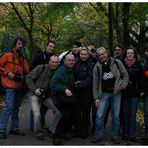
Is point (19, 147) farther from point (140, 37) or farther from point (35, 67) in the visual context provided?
point (140, 37)

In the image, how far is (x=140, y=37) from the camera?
26.5m

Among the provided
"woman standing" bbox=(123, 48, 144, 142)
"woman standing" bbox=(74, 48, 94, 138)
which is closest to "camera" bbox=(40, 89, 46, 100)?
"woman standing" bbox=(74, 48, 94, 138)

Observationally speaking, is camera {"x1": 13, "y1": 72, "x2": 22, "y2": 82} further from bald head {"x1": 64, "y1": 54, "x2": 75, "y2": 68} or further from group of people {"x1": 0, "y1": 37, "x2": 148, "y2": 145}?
bald head {"x1": 64, "y1": 54, "x2": 75, "y2": 68}

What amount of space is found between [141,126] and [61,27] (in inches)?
1265

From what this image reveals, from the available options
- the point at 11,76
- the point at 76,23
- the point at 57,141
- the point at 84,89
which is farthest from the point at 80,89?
the point at 76,23

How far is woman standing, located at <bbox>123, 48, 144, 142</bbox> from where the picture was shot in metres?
9.07

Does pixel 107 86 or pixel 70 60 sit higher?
pixel 70 60

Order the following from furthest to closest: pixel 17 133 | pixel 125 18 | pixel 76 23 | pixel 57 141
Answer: pixel 76 23 < pixel 125 18 < pixel 17 133 < pixel 57 141

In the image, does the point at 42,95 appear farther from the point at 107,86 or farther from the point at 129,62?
the point at 129,62

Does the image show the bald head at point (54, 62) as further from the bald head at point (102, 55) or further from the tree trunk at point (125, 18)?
the tree trunk at point (125, 18)

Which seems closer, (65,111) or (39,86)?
(65,111)

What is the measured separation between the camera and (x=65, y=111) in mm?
8953

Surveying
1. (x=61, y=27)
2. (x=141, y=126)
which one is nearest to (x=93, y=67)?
(x=141, y=126)

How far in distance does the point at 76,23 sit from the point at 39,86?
31.6m
